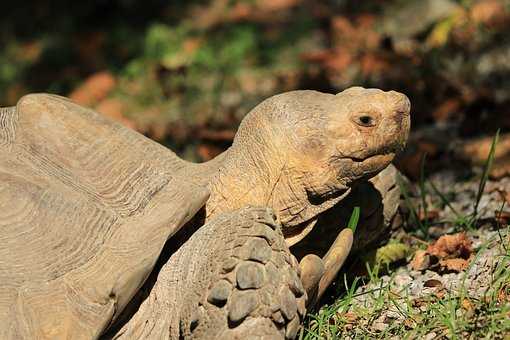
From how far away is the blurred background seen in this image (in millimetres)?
5707

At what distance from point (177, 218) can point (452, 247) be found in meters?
1.36

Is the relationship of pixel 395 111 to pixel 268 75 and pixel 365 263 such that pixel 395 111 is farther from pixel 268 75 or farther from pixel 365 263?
pixel 268 75

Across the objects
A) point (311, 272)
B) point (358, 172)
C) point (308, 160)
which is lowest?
point (311, 272)

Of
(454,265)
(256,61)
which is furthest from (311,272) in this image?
(256,61)

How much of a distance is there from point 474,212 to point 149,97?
373cm

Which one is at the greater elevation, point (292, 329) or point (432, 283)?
point (292, 329)

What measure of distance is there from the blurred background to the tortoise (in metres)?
1.73

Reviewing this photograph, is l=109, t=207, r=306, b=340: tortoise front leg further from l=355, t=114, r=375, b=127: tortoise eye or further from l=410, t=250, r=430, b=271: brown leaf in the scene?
l=410, t=250, r=430, b=271: brown leaf

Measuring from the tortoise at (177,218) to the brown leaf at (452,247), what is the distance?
48 cm

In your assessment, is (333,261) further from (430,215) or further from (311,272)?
(430,215)

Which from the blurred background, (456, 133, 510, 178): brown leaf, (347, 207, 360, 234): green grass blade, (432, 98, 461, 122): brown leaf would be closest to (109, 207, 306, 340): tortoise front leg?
(347, 207, 360, 234): green grass blade

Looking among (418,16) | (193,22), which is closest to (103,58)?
(193,22)

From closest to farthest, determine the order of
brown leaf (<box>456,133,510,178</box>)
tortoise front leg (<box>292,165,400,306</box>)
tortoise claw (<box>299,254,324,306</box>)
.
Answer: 1. tortoise claw (<box>299,254,324,306</box>)
2. tortoise front leg (<box>292,165,400,306</box>)
3. brown leaf (<box>456,133,510,178</box>)

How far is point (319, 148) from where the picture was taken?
3188 millimetres
